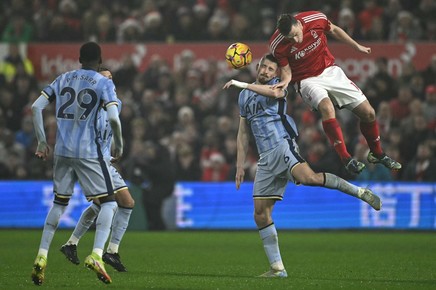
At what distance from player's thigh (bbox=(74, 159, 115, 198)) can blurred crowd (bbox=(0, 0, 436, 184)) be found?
859 cm

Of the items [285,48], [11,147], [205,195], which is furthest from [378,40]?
[285,48]

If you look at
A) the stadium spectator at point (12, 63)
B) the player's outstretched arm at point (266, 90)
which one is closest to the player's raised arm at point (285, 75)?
the player's outstretched arm at point (266, 90)

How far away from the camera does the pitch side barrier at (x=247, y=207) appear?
18578mm

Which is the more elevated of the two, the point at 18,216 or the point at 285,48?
the point at 285,48

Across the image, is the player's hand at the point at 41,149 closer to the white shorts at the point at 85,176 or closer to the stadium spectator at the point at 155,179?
the white shorts at the point at 85,176

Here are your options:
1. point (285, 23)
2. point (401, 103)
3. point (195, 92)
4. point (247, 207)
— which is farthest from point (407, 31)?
point (285, 23)

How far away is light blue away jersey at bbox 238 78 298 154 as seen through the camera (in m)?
11.5

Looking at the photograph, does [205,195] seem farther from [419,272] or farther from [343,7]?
[419,272]

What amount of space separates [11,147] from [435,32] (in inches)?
362

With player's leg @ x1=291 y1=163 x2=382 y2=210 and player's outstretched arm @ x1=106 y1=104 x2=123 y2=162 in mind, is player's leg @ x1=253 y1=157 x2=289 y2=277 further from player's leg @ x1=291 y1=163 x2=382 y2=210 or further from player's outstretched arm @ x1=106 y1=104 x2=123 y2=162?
player's outstretched arm @ x1=106 y1=104 x2=123 y2=162

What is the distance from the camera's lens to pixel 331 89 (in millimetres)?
11969

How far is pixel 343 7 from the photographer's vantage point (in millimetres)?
20906

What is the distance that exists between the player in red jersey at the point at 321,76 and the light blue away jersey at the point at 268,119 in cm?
33

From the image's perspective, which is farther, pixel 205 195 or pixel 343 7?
pixel 343 7
